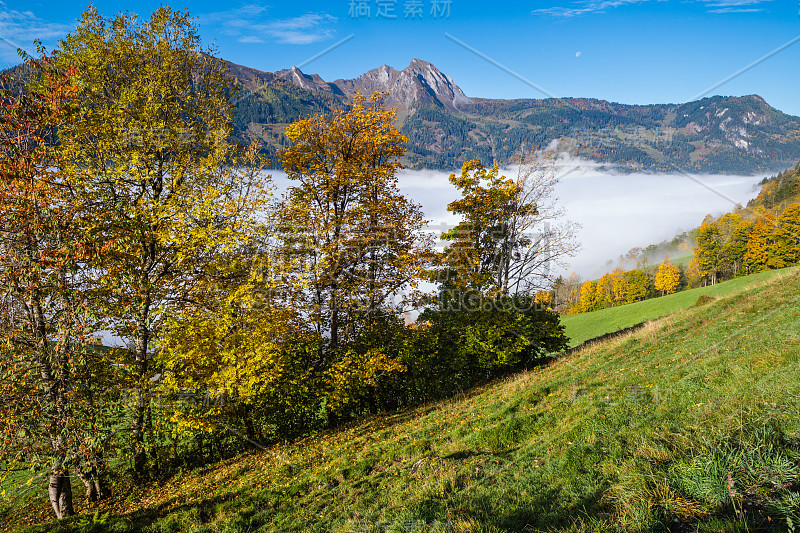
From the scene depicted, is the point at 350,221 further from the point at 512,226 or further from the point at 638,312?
the point at 638,312

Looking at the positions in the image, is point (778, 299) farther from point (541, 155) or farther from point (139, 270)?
point (139, 270)

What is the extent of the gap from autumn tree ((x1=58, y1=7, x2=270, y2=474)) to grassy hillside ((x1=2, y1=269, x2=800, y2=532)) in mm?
5484

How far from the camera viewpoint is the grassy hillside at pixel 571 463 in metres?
4.32

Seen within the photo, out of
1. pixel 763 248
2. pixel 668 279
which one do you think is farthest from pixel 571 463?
pixel 668 279

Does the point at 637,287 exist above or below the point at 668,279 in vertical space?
below

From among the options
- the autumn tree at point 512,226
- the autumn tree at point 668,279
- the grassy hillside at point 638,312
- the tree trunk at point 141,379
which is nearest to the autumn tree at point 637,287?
the autumn tree at point 668,279

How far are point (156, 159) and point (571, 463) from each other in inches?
684

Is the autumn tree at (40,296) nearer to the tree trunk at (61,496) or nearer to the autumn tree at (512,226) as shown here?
the tree trunk at (61,496)

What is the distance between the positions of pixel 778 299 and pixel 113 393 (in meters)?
25.4

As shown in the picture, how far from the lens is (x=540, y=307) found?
79.1 ft

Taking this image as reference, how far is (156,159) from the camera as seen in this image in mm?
14961

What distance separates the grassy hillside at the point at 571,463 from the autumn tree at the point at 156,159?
18.0ft

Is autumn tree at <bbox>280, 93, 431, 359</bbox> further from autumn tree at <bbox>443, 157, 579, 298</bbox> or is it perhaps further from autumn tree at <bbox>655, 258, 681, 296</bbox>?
autumn tree at <bbox>655, 258, 681, 296</bbox>

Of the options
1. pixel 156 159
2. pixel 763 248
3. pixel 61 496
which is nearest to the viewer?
pixel 61 496
